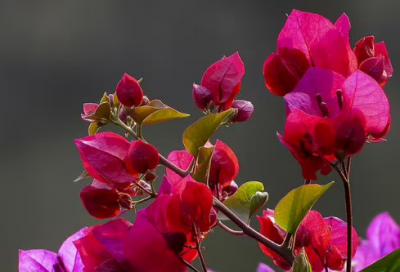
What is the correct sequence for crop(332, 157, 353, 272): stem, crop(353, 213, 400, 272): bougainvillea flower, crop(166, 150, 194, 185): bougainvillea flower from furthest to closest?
crop(353, 213, 400, 272): bougainvillea flower → crop(166, 150, 194, 185): bougainvillea flower → crop(332, 157, 353, 272): stem

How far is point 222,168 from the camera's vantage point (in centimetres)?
43

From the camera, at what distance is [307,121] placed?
13.6 inches

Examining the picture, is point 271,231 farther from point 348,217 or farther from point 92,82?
point 92,82

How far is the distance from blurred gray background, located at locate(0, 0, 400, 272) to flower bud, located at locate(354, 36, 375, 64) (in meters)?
2.11

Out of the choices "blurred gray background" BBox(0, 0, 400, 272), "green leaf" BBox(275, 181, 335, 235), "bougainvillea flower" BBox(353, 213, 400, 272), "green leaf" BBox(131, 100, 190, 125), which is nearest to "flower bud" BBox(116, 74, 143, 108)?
"green leaf" BBox(131, 100, 190, 125)

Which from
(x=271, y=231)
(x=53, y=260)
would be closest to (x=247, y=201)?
(x=271, y=231)

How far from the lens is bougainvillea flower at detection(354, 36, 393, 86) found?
1.24 ft

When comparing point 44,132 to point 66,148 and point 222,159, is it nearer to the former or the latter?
point 66,148

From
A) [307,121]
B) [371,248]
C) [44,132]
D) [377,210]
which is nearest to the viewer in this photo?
→ [307,121]

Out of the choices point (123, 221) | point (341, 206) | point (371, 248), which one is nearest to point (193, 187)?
point (123, 221)

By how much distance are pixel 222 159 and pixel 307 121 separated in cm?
10

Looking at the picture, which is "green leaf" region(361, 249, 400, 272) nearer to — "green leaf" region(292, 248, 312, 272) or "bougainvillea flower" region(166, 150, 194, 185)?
"green leaf" region(292, 248, 312, 272)

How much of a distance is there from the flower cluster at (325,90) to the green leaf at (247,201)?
0.13 ft

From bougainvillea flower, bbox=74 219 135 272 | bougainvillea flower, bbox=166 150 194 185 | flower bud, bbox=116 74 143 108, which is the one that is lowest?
bougainvillea flower, bbox=74 219 135 272
